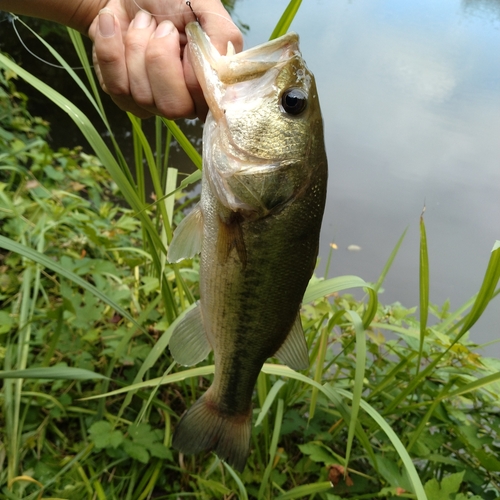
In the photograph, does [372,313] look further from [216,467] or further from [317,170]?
[216,467]

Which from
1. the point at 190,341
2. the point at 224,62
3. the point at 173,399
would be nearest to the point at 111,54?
the point at 224,62

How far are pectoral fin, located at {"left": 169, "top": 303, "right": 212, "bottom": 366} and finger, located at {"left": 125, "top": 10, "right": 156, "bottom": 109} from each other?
64cm

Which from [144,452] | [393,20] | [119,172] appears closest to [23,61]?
[119,172]

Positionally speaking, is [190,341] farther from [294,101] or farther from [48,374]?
[294,101]

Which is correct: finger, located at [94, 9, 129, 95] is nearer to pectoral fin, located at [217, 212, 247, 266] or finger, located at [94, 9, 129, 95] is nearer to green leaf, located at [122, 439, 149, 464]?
pectoral fin, located at [217, 212, 247, 266]

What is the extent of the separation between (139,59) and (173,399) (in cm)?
145

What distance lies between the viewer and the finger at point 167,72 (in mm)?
1042

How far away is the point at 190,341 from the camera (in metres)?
1.25

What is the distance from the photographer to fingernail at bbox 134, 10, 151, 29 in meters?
1.11

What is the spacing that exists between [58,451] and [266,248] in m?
1.24

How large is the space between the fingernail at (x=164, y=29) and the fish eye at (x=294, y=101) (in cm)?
35

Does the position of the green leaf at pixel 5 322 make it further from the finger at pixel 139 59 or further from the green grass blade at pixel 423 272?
the green grass blade at pixel 423 272

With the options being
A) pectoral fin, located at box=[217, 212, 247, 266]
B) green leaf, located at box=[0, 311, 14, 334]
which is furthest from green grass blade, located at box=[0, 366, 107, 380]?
pectoral fin, located at box=[217, 212, 247, 266]

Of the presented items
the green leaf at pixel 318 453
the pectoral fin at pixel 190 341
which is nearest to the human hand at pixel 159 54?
the pectoral fin at pixel 190 341
